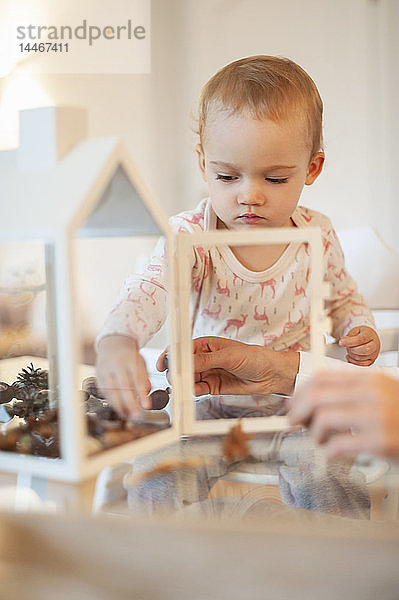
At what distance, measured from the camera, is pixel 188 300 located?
0.47m

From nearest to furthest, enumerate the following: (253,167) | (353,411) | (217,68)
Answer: (353,411) < (253,167) < (217,68)

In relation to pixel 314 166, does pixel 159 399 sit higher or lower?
lower

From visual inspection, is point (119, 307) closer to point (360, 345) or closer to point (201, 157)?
point (201, 157)

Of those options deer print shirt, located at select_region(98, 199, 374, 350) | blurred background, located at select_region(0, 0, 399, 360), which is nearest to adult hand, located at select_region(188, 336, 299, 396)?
deer print shirt, located at select_region(98, 199, 374, 350)

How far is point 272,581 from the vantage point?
34 centimetres

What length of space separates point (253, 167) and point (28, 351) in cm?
21

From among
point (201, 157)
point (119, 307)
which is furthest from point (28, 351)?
point (201, 157)

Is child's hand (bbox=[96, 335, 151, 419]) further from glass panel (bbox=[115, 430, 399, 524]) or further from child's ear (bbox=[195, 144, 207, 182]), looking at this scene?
child's ear (bbox=[195, 144, 207, 182])

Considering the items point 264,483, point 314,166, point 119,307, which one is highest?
point 314,166

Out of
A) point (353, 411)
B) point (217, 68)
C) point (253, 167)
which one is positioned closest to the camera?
point (353, 411)

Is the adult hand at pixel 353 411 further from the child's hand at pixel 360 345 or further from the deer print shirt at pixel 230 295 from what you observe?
the child's hand at pixel 360 345

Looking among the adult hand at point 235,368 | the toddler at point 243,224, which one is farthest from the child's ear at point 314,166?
the adult hand at point 235,368

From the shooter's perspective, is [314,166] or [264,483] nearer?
[264,483]

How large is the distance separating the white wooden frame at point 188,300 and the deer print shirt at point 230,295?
0.02 meters
